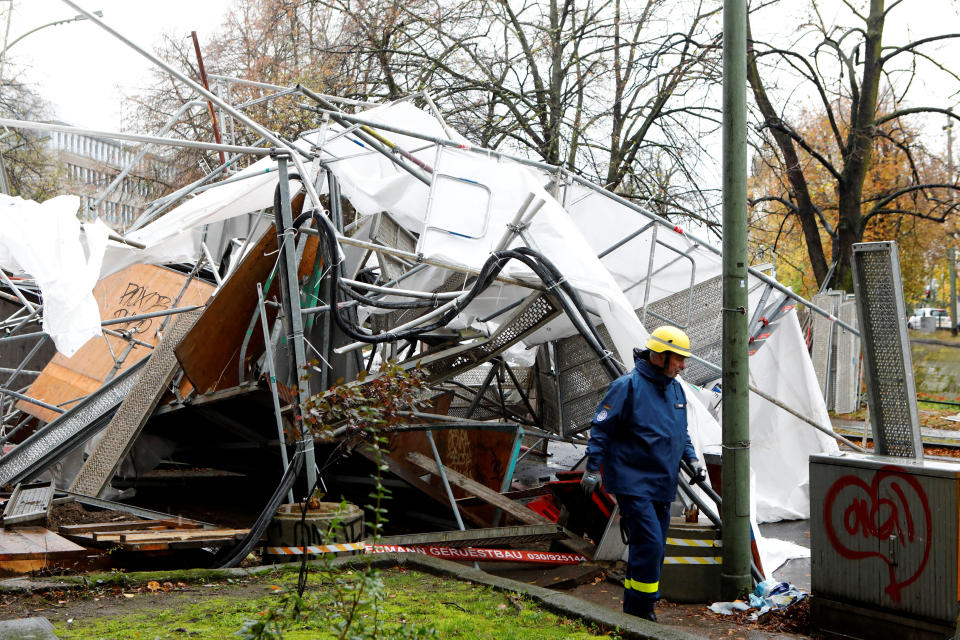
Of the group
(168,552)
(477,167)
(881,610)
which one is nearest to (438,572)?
(168,552)

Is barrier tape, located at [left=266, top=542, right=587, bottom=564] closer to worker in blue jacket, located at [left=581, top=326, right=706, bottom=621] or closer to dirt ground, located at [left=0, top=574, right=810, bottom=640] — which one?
dirt ground, located at [left=0, top=574, right=810, bottom=640]

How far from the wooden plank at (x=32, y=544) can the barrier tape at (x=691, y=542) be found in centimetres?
386

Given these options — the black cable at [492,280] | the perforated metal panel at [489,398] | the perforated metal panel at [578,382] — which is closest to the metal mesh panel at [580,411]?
the perforated metal panel at [578,382]

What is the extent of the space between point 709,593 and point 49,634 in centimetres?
438

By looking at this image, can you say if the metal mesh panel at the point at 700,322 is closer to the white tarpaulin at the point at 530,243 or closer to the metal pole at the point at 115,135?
the white tarpaulin at the point at 530,243

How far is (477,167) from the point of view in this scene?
8008mm

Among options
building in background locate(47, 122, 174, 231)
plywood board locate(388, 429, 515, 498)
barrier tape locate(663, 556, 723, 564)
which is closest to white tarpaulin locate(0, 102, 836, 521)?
barrier tape locate(663, 556, 723, 564)

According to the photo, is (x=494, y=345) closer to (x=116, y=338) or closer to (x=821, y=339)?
(x=116, y=338)

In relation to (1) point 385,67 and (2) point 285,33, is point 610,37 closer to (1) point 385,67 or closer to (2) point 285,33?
(1) point 385,67

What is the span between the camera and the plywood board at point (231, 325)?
7.88m

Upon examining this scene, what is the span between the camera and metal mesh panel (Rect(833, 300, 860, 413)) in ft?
62.6

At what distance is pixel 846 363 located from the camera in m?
20.1

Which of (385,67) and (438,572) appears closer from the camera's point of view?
(438,572)

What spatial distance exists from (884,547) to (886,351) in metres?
1.12
